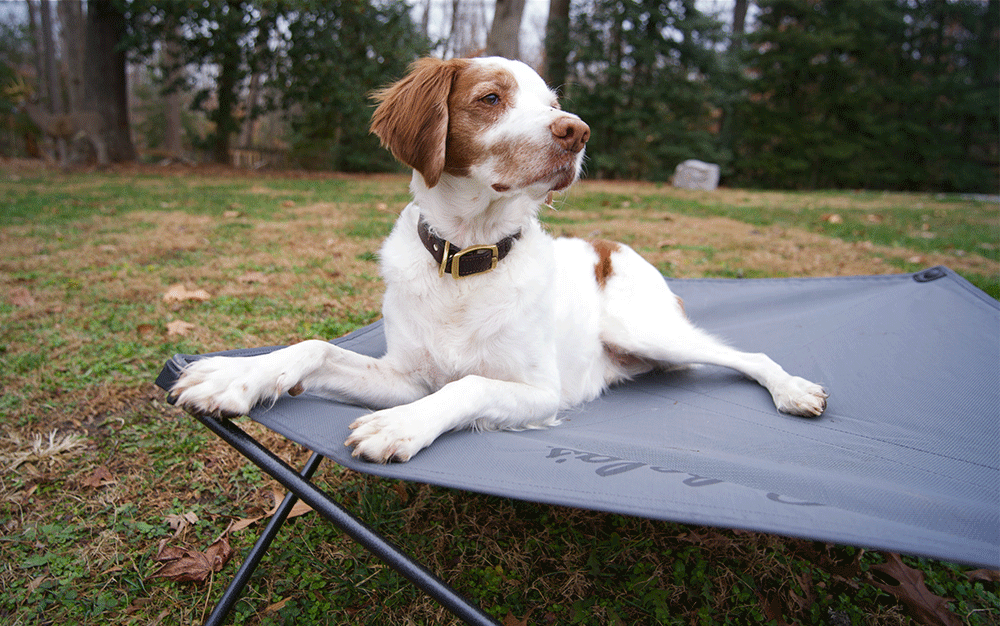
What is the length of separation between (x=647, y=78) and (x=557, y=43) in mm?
2733

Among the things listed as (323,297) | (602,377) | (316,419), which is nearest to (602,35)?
(323,297)

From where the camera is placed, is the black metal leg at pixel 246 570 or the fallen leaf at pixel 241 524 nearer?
the black metal leg at pixel 246 570

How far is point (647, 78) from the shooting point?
616 inches

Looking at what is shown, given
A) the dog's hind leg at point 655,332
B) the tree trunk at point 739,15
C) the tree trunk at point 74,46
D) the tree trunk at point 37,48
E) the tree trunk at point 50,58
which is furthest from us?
the tree trunk at point 37,48

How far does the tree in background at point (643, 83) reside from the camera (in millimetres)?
14812

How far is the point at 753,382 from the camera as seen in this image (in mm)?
2268

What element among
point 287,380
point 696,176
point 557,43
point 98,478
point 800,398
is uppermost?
point 557,43

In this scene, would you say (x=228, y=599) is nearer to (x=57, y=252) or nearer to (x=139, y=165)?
(x=57, y=252)

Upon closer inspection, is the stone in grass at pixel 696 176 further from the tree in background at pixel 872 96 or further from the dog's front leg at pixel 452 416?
the dog's front leg at pixel 452 416

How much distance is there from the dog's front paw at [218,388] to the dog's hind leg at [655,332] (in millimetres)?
1515

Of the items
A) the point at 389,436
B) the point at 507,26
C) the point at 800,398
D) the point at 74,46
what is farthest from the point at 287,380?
the point at 74,46

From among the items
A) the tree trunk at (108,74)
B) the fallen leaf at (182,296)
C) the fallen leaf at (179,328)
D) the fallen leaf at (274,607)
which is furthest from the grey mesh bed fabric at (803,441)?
the tree trunk at (108,74)

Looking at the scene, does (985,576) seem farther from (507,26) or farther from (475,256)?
(507,26)

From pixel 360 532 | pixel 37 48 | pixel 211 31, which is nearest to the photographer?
pixel 360 532
